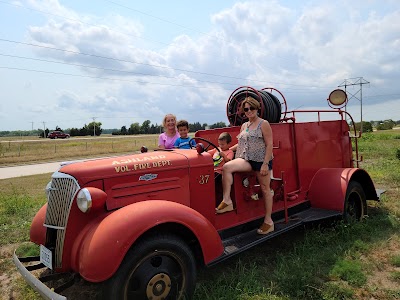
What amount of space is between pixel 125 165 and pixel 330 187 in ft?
11.2

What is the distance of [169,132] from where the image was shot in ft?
17.2

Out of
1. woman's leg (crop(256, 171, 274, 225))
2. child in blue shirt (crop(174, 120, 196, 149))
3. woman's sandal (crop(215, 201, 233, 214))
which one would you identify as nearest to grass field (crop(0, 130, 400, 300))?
woman's leg (crop(256, 171, 274, 225))

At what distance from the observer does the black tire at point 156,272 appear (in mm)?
2889

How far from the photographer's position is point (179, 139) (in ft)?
16.2

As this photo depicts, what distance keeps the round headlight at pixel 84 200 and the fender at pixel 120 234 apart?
19 cm

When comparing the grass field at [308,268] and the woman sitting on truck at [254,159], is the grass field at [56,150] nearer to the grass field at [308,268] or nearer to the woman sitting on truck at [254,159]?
the grass field at [308,268]

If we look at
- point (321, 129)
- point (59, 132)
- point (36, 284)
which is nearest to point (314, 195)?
point (321, 129)

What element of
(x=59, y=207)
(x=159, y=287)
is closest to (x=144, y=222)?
(x=159, y=287)

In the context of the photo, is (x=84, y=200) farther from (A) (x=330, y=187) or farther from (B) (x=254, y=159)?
(A) (x=330, y=187)

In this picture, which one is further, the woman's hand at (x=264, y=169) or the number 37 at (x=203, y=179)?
the woman's hand at (x=264, y=169)

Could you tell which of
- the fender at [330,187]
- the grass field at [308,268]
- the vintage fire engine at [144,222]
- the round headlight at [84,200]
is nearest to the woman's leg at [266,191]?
the vintage fire engine at [144,222]

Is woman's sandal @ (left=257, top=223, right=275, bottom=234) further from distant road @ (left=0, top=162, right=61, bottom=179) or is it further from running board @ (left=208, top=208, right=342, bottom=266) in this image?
distant road @ (left=0, top=162, right=61, bottom=179)

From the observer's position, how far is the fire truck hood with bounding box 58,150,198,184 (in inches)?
129

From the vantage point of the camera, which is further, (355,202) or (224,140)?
(355,202)
